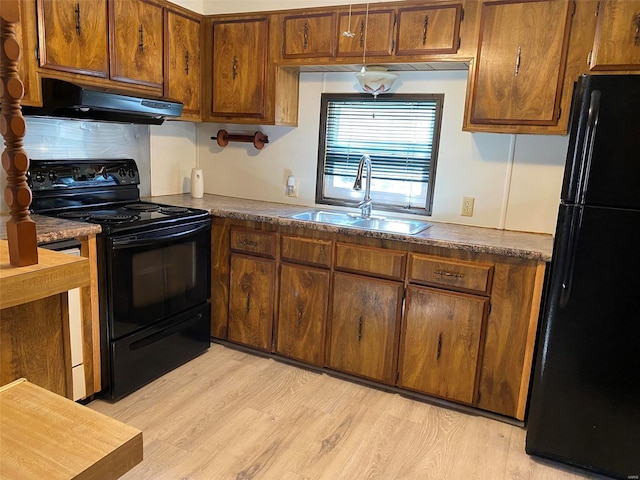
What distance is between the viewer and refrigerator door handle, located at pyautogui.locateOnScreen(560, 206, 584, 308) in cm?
189

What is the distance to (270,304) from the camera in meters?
2.91

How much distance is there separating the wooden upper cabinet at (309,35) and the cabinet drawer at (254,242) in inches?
43.6

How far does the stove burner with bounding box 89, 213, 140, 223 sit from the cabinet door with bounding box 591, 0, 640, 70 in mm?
2357

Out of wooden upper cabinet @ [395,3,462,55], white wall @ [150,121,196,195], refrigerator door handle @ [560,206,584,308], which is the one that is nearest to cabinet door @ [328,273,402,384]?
refrigerator door handle @ [560,206,584,308]

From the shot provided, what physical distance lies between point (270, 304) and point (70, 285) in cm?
199

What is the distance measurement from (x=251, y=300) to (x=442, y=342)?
3.92 ft

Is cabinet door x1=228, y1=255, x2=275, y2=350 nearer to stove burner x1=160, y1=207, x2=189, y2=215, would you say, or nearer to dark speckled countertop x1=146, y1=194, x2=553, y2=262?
dark speckled countertop x1=146, y1=194, x2=553, y2=262

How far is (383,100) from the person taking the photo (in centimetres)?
297

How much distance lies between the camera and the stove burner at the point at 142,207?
9.08 feet

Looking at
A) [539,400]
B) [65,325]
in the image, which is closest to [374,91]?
[539,400]

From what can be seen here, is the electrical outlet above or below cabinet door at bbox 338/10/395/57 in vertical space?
below

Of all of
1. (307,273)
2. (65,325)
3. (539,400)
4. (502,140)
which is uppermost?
(502,140)

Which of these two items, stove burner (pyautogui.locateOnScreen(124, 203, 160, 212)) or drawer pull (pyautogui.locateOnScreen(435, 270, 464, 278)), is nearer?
drawer pull (pyautogui.locateOnScreen(435, 270, 464, 278))

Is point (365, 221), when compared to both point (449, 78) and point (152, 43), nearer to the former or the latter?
point (449, 78)
